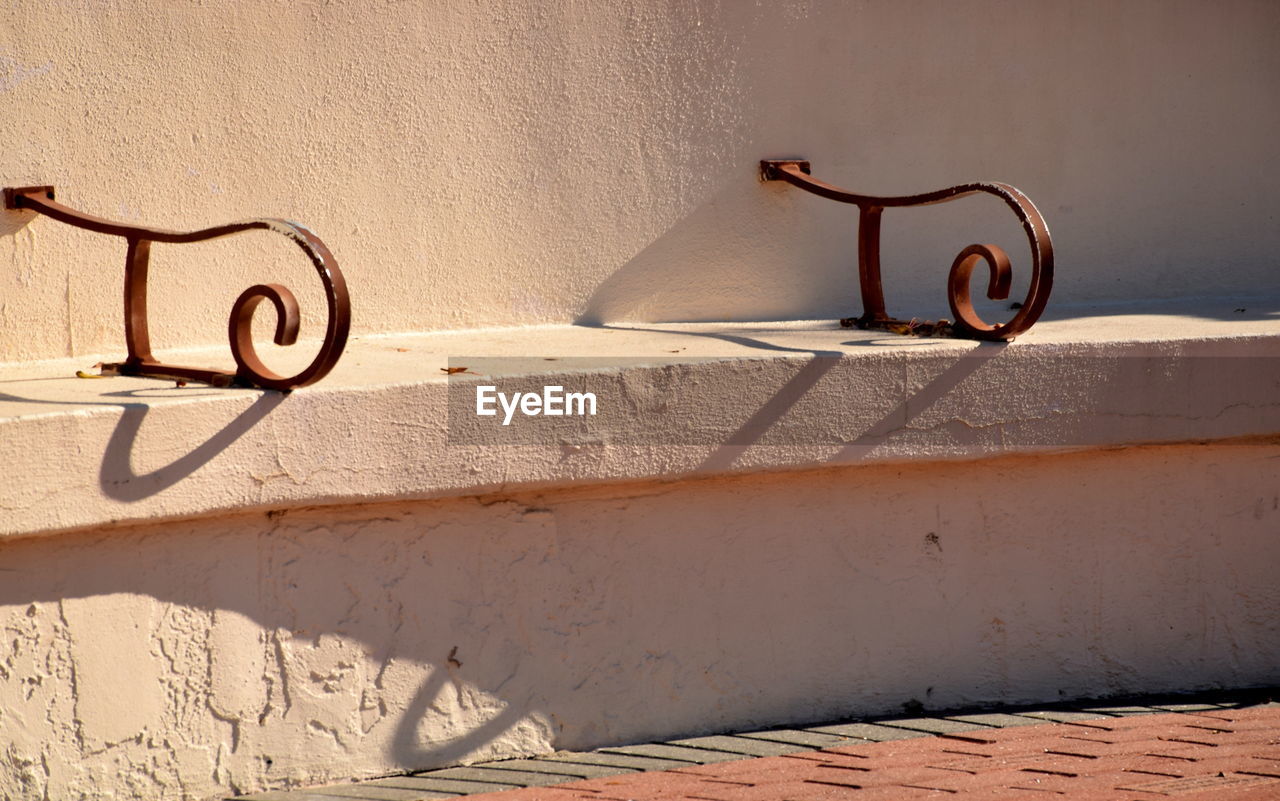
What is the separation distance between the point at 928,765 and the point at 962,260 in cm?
123

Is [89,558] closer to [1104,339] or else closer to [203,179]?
[203,179]

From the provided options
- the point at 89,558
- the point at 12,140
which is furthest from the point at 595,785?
the point at 12,140

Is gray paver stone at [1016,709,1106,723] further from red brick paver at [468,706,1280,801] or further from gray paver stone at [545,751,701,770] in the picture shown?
gray paver stone at [545,751,701,770]

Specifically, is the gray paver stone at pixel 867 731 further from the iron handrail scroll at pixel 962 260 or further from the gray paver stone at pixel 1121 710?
the iron handrail scroll at pixel 962 260

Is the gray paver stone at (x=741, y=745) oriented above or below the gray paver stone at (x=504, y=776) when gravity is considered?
above

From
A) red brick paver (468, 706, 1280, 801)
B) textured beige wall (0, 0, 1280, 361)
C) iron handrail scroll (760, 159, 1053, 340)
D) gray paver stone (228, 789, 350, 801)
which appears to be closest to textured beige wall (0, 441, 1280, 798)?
gray paver stone (228, 789, 350, 801)

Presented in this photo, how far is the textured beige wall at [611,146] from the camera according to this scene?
3.46 m

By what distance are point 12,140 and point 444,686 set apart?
5.44ft

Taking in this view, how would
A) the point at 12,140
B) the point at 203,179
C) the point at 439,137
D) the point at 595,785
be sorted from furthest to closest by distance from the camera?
the point at 439,137 → the point at 203,179 → the point at 12,140 → the point at 595,785

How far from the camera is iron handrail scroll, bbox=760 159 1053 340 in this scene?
3342 millimetres

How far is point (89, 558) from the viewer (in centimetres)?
289

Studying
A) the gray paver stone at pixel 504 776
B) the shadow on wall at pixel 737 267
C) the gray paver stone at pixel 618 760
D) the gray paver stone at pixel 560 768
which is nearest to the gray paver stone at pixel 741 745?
the gray paver stone at pixel 618 760

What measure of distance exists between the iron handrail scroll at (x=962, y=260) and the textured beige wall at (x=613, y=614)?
0.40 meters

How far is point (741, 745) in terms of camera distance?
134 inches
